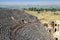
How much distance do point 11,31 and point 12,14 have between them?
0.94 metres

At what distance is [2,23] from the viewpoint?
498cm

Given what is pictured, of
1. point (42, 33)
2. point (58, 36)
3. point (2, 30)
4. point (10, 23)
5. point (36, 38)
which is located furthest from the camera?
point (58, 36)

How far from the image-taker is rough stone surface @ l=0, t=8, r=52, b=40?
4853mm

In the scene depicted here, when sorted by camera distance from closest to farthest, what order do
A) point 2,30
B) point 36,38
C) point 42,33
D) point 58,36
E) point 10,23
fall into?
point 2,30, point 10,23, point 36,38, point 42,33, point 58,36

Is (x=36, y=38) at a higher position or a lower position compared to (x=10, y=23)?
lower

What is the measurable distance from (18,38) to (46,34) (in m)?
1.59

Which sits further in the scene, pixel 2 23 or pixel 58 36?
pixel 58 36

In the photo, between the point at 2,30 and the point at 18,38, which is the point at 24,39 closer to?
the point at 18,38

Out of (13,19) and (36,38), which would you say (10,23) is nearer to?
(13,19)

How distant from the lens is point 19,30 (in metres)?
5.23

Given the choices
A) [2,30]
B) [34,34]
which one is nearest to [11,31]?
[2,30]

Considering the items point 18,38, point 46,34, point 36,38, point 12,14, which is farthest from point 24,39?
point 46,34

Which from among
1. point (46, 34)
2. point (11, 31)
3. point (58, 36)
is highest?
point (11, 31)

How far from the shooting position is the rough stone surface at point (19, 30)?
15.9 ft
